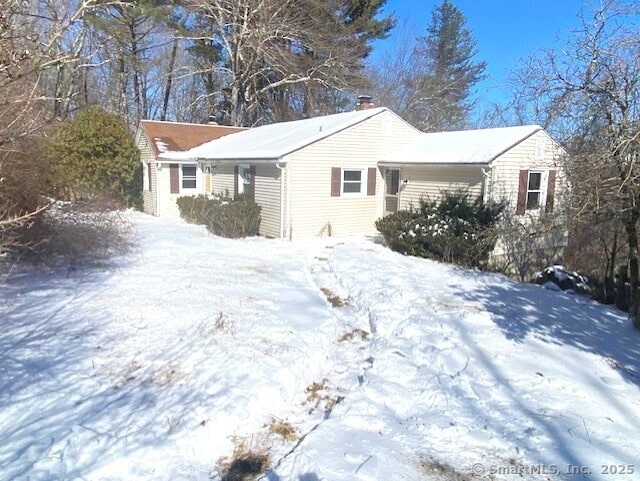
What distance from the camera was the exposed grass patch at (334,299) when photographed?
24.3 ft

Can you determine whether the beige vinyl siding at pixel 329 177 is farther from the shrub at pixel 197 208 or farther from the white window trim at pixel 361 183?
→ the shrub at pixel 197 208

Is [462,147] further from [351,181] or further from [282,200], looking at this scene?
[282,200]

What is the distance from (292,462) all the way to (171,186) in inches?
640

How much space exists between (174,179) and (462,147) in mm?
11281

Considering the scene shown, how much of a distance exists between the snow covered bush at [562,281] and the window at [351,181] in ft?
19.8

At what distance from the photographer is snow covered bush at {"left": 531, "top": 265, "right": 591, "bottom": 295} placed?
9866mm

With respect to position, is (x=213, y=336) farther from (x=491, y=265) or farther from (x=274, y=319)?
(x=491, y=265)

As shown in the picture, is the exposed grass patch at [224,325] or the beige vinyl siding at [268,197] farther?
the beige vinyl siding at [268,197]

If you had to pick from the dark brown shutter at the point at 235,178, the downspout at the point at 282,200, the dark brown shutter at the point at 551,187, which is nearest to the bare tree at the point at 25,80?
the downspout at the point at 282,200

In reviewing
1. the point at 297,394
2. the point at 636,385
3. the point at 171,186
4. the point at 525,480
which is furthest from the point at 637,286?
the point at 171,186

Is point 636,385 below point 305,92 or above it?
below

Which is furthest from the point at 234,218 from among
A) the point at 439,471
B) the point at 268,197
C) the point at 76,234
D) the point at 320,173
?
the point at 439,471

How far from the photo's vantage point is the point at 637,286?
753 cm

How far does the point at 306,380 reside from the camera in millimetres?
4746
